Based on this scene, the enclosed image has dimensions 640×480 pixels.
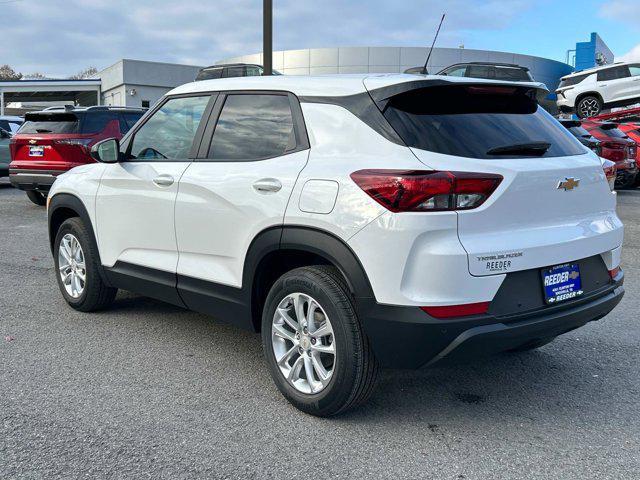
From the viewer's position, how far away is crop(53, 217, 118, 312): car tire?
518 centimetres

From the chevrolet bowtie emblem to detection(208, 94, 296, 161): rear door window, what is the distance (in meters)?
1.44

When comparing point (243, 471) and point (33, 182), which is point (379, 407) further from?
point (33, 182)

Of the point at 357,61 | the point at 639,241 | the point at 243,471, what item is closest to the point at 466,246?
the point at 243,471

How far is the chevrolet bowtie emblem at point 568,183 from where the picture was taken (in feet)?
11.1

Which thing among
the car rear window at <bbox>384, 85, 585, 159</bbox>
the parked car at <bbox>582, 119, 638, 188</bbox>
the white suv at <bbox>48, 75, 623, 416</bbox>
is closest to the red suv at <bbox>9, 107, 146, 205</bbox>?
the white suv at <bbox>48, 75, 623, 416</bbox>

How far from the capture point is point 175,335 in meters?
4.91

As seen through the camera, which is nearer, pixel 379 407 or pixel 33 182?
pixel 379 407

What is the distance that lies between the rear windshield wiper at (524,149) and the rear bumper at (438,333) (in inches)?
31.7

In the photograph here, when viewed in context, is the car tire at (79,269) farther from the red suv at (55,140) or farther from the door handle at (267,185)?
the red suv at (55,140)

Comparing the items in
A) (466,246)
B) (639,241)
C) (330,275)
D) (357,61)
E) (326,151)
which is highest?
(357,61)

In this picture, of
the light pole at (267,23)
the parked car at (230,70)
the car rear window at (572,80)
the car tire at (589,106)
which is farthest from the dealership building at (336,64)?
the light pole at (267,23)

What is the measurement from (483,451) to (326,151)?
1.69m

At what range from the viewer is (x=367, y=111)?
3.34 metres

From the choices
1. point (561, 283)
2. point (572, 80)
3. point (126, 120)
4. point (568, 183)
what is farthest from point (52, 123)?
point (572, 80)
